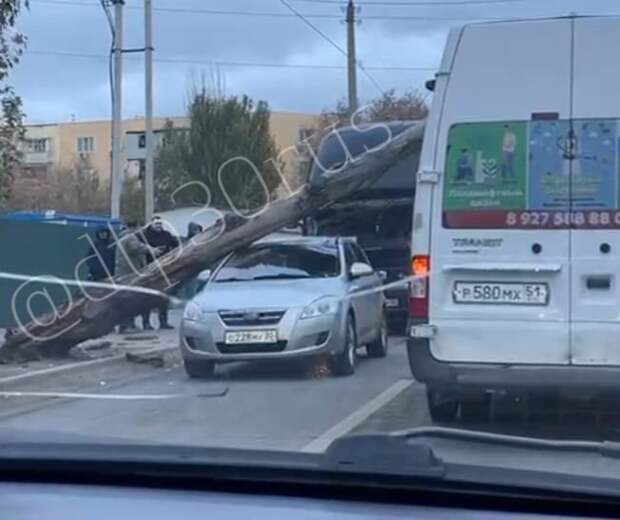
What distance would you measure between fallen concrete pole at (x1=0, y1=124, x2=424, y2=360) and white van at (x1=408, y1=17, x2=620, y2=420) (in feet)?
24.7

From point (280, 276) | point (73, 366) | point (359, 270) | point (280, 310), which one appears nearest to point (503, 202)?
point (280, 310)

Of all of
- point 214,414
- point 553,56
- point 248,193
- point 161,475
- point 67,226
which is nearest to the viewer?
point 161,475

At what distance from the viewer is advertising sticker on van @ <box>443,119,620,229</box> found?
923 cm

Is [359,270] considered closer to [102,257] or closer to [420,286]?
[420,286]

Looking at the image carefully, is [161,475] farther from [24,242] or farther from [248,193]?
[248,193]

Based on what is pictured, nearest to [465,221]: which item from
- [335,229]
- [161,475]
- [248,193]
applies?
[161,475]

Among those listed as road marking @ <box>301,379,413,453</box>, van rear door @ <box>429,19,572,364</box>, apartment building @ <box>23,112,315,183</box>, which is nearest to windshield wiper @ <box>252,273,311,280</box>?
road marking @ <box>301,379,413,453</box>

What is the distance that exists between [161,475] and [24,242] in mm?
18933

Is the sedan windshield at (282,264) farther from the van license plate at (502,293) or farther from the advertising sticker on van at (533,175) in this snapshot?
the advertising sticker on van at (533,175)

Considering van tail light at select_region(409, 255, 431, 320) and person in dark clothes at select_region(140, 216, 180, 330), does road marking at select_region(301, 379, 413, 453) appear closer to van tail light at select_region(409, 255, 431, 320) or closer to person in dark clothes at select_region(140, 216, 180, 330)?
van tail light at select_region(409, 255, 431, 320)

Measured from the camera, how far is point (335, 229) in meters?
20.9

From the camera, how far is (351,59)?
35.4m

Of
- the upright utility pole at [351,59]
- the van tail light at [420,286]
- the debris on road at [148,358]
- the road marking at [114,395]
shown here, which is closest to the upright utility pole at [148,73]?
the upright utility pole at [351,59]

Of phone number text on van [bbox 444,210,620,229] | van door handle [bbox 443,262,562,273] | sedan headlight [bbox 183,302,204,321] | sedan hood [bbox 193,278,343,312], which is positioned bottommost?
sedan headlight [bbox 183,302,204,321]
